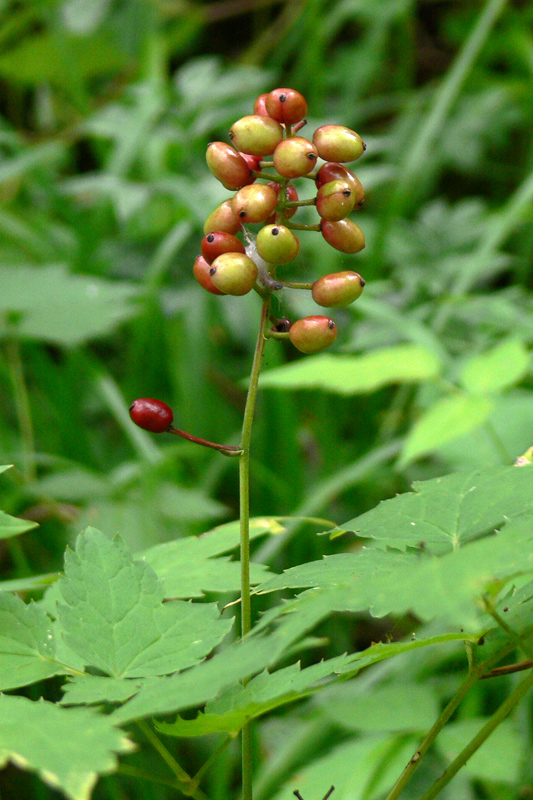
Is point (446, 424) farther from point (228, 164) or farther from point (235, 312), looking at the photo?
point (235, 312)

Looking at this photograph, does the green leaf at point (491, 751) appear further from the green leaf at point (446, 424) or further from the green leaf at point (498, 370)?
the green leaf at point (498, 370)

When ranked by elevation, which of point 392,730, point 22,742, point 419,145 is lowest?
point 392,730

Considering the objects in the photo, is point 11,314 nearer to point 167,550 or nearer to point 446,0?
point 167,550

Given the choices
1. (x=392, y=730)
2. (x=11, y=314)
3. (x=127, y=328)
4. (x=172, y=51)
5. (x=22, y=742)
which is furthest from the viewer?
(x=172, y=51)

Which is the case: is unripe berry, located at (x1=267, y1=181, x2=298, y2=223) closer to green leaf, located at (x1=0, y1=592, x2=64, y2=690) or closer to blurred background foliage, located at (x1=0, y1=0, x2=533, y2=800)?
green leaf, located at (x1=0, y1=592, x2=64, y2=690)

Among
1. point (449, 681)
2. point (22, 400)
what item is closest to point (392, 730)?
point (449, 681)

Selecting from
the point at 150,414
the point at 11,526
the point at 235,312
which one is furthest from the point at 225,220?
the point at 235,312

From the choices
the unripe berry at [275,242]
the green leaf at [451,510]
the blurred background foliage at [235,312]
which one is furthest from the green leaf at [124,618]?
the blurred background foliage at [235,312]

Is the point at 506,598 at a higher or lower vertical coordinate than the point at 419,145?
lower
